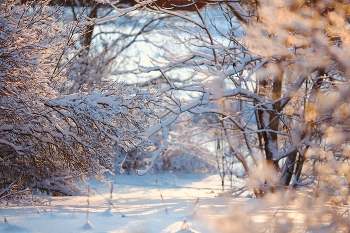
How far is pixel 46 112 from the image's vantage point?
397 centimetres

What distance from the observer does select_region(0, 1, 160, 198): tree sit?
3.68 m

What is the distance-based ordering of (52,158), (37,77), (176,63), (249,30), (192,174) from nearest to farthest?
1. (37,77)
2. (52,158)
3. (249,30)
4. (176,63)
5. (192,174)

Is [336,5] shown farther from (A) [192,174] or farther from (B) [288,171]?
(A) [192,174]

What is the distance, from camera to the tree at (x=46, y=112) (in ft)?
12.1

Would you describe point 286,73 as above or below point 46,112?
above

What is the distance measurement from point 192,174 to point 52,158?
9.32m

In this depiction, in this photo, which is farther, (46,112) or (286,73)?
(286,73)

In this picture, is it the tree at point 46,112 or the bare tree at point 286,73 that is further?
the bare tree at point 286,73

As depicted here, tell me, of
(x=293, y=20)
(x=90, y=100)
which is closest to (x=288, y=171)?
(x=293, y=20)

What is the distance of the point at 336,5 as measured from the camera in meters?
4.99

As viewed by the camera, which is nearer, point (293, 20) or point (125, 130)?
point (125, 130)

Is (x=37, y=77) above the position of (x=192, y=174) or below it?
above

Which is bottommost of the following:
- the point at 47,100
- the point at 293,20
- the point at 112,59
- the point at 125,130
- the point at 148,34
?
the point at 125,130

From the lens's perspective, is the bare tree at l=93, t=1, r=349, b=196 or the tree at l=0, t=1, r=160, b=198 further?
the bare tree at l=93, t=1, r=349, b=196
